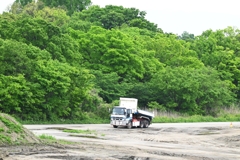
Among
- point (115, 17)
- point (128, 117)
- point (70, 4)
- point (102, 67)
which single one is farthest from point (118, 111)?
point (70, 4)

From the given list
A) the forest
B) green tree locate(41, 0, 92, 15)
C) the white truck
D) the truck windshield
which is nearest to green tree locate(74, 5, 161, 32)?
the forest

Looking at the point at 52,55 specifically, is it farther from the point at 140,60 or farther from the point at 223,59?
the point at 223,59

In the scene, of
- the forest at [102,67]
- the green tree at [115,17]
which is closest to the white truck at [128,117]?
the forest at [102,67]

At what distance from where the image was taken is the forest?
1969 inches

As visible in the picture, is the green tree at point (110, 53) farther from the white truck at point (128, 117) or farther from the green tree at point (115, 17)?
the green tree at point (115, 17)

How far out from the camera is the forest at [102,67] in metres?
50.0

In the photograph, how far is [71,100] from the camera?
5462 cm

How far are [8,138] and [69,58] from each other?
3931 cm

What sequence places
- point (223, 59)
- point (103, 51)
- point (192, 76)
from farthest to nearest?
point (223, 59) → point (192, 76) → point (103, 51)

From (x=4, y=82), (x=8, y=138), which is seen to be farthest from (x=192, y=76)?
(x=8, y=138)

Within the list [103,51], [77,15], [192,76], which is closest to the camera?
[103,51]

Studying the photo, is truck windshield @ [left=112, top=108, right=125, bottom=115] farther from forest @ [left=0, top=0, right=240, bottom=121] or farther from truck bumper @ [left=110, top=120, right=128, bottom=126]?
forest @ [left=0, top=0, right=240, bottom=121]

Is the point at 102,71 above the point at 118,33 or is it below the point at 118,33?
below

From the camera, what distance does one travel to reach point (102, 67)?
72.9 meters
